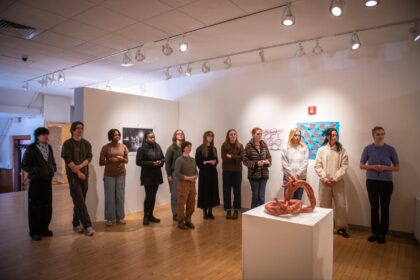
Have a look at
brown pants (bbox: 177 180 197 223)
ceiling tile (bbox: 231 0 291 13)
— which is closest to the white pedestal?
brown pants (bbox: 177 180 197 223)

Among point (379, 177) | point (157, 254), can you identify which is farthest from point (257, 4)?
point (157, 254)

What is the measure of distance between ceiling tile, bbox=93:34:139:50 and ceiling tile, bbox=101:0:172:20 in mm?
879

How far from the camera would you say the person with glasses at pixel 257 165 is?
16.3 feet

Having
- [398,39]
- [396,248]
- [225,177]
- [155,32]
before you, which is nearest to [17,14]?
[155,32]

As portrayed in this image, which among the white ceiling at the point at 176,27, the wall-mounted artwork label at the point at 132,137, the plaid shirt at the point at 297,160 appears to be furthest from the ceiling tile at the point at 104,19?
the plaid shirt at the point at 297,160

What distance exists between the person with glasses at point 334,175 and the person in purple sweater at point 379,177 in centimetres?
32

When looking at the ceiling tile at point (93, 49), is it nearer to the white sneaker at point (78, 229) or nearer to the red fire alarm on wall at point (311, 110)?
the white sneaker at point (78, 229)

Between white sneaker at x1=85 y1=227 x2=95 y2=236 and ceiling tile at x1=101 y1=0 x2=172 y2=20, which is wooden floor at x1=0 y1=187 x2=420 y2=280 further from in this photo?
ceiling tile at x1=101 y1=0 x2=172 y2=20

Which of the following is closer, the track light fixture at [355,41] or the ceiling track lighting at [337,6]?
the ceiling track lighting at [337,6]

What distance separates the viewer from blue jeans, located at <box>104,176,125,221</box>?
4840mm

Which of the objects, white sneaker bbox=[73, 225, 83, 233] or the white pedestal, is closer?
the white pedestal

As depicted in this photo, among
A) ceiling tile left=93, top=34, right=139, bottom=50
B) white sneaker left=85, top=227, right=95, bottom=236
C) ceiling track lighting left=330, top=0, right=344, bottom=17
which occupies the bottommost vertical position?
white sneaker left=85, top=227, right=95, bottom=236

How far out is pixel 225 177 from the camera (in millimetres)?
5359

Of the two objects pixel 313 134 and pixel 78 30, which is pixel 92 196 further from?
pixel 313 134
